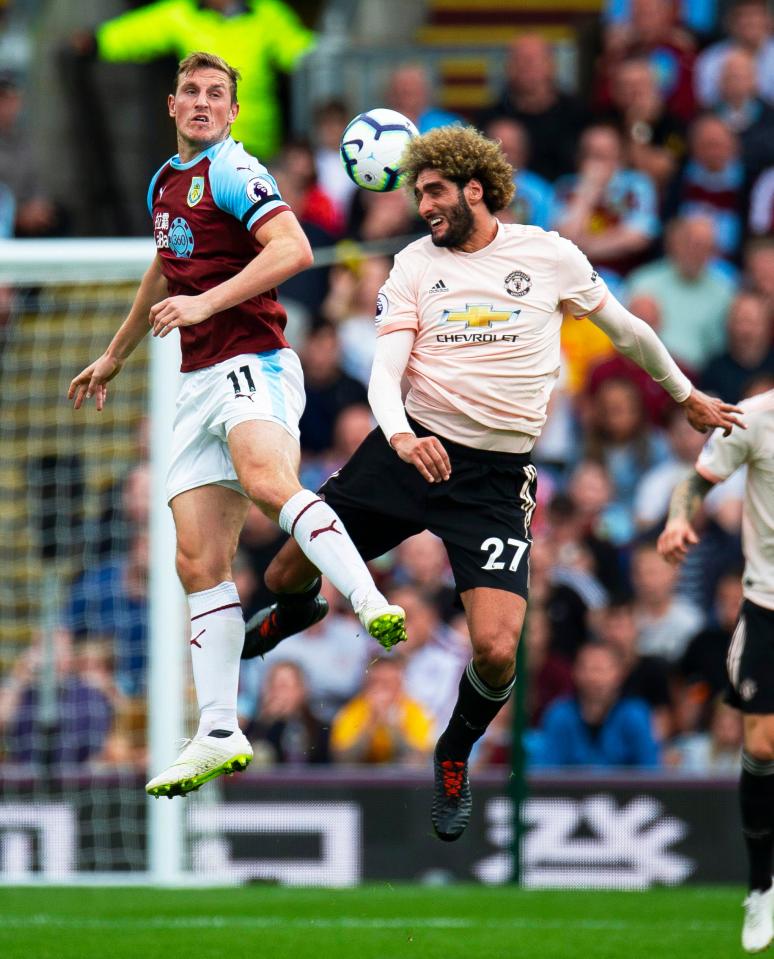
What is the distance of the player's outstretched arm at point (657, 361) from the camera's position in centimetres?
809

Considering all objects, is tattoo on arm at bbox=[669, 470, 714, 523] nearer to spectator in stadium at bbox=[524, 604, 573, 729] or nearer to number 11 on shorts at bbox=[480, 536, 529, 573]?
number 11 on shorts at bbox=[480, 536, 529, 573]

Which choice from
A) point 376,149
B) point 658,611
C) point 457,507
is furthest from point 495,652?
point 658,611

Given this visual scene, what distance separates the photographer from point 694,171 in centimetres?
1447

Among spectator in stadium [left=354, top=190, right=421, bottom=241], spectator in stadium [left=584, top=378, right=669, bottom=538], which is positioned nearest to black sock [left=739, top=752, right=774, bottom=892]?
spectator in stadium [left=584, top=378, right=669, bottom=538]

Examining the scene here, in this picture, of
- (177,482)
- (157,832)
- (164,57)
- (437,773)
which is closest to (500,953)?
(437,773)

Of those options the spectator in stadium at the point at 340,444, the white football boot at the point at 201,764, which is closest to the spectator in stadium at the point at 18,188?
the spectator in stadium at the point at 340,444

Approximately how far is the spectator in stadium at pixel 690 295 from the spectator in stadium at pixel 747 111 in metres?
0.80

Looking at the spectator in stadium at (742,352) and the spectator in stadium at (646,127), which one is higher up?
the spectator in stadium at (646,127)

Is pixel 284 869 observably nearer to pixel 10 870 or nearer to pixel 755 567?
pixel 10 870

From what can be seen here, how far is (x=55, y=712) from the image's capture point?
42.0 feet

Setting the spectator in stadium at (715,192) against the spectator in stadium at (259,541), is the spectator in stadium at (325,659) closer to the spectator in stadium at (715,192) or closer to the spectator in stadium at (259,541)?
the spectator in stadium at (259,541)

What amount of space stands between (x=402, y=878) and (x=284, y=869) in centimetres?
72

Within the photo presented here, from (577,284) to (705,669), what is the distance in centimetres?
474

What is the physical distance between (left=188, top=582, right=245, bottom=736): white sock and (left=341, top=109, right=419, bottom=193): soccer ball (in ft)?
6.14
